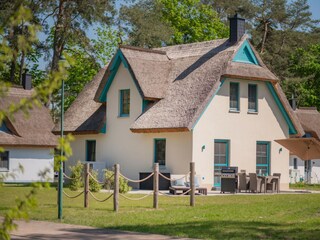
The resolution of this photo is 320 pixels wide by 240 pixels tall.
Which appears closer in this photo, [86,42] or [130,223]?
[130,223]

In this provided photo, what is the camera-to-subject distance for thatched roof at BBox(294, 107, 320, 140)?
53906 millimetres

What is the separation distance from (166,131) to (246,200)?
8.34 metres

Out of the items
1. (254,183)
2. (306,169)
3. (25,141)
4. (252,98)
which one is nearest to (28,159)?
(25,141)

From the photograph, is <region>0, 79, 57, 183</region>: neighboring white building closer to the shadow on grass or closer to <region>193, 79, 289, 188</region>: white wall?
<region>193, 79, 289, 188</region>: white wall

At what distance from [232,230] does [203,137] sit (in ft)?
58.3

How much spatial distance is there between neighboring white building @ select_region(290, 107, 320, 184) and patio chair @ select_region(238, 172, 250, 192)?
2230cm

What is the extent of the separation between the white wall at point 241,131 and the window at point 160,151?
2.03 meters

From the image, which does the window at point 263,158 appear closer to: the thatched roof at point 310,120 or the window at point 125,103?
the window at point 125,103

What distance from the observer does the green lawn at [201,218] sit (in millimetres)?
14763

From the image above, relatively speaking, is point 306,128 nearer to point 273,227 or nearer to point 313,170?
point 313,170

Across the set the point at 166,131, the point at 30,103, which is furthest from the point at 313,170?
the point at 30,103

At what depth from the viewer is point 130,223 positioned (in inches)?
659

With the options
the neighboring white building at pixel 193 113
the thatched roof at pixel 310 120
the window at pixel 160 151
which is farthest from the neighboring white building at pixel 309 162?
the window at pixel 160 151

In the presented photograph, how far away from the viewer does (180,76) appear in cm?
3503
